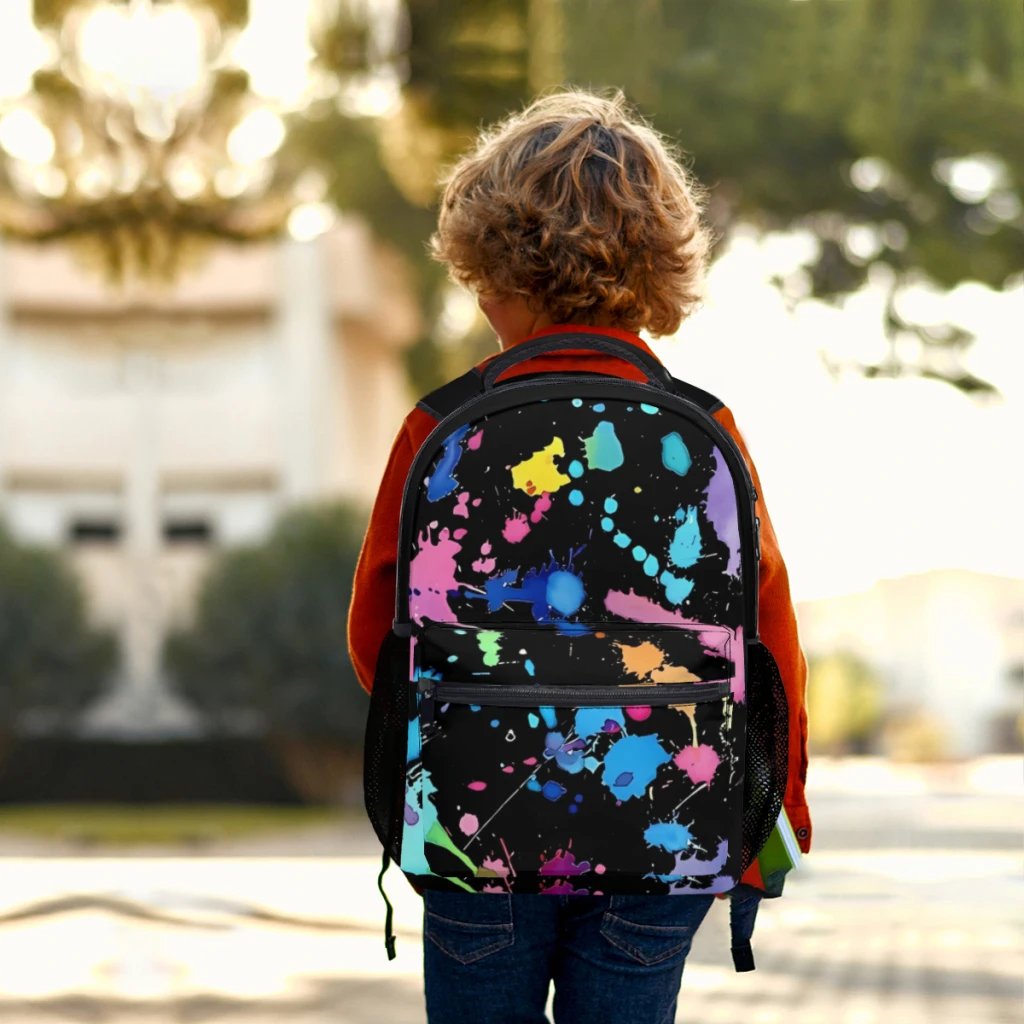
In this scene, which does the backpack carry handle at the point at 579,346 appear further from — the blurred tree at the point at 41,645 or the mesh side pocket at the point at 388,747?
the blurred tree at the point at 41,645

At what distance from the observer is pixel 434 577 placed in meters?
1.80

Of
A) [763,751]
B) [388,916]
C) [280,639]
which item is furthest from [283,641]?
[763,751]

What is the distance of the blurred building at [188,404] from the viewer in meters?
23.0

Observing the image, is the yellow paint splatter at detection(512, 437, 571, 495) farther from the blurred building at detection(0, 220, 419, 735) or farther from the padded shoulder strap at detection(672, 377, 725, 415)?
the blurred building at detection(0, 220, 419, 735)

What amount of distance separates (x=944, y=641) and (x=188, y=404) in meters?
26.9

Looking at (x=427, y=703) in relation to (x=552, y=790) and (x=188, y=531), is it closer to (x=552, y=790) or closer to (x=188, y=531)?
(x=552, y=790)

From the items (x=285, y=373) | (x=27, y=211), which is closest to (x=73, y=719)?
(x=285, y=373)

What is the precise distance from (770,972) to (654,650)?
4.57 m

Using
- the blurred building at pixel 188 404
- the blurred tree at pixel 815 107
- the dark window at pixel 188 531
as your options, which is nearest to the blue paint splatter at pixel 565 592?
the blurred tree at pixel 815 107

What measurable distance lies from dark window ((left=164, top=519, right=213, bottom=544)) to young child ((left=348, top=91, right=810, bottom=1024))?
22441mm

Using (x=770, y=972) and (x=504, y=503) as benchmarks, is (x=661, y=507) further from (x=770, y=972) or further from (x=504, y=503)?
(x=770, y=972)

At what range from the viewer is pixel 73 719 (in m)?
21.6

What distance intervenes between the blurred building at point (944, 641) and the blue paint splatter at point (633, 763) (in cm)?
3669

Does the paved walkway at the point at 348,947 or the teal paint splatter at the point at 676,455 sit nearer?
the teal paint splatter at the point at 676,455
